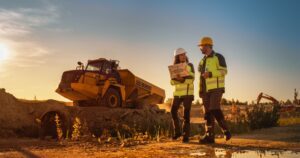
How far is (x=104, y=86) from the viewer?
19.2 meters

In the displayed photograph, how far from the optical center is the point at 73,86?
18.6 meters

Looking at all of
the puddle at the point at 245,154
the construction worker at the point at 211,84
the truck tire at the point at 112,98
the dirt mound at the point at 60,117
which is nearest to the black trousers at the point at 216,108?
the construction worker at the point at 211,84

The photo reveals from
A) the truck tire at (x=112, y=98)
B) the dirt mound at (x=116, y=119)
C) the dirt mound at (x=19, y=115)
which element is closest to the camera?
the dirt mound at (x=19, y=115)

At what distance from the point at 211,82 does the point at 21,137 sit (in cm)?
816

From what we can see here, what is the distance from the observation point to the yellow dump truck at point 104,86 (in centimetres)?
1883

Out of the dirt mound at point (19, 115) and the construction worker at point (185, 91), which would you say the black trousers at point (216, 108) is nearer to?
the construction worker at point (185, 91)

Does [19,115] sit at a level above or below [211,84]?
below

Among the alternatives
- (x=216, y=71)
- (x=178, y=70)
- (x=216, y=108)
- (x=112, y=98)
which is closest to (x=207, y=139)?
(x=216, y=108)

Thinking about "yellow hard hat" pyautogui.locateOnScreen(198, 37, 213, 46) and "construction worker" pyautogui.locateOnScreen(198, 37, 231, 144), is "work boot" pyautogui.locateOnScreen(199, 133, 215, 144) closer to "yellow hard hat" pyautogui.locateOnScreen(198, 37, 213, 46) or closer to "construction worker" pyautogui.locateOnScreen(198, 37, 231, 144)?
"construction worker" pyautogui.locateOnScreen(198, 37, 231, 144)

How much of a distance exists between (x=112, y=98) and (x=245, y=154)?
13302mm

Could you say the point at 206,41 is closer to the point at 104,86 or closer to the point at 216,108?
the point at 216,108

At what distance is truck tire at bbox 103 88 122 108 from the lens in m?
19.5

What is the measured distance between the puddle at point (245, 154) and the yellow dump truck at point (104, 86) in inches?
470

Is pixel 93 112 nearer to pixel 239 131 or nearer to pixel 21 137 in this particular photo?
pixel 21 137
